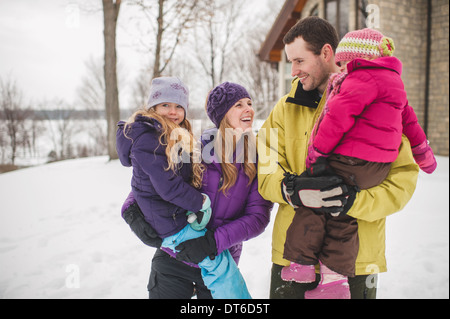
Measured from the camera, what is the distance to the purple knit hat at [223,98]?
168 centimetres

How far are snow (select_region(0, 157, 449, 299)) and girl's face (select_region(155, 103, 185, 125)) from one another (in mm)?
1978

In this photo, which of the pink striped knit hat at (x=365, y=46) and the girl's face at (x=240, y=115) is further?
the girl's face at (x=240, y=115)

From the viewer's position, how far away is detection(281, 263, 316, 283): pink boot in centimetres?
143

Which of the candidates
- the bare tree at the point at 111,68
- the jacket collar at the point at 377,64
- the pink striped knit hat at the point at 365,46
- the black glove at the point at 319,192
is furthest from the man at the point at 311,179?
the bare tree at the point at 111,68

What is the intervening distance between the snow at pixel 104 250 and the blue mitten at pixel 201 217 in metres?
1.64

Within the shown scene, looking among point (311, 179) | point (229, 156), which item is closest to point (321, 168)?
point (311, 179)

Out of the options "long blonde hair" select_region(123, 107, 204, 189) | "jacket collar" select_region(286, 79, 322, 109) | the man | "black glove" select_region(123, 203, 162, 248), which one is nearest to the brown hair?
the man

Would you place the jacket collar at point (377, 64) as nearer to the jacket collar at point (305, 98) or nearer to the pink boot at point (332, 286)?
the jacket collar at point (305, 98)

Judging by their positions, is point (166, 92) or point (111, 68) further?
point (111, 68)

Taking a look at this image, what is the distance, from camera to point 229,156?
164cm

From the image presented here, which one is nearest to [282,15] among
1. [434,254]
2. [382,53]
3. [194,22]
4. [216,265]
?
[194,22]

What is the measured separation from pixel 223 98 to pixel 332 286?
1.18 meters

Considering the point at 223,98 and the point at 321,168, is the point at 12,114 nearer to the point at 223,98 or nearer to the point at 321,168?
the point at 223,98

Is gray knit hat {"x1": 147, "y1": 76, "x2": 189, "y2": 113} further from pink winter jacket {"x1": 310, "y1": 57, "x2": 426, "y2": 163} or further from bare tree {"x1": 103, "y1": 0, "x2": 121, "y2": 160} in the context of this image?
bare tree {"x1": 103, "y1": 0, "x2": 121, "y2": 160}
